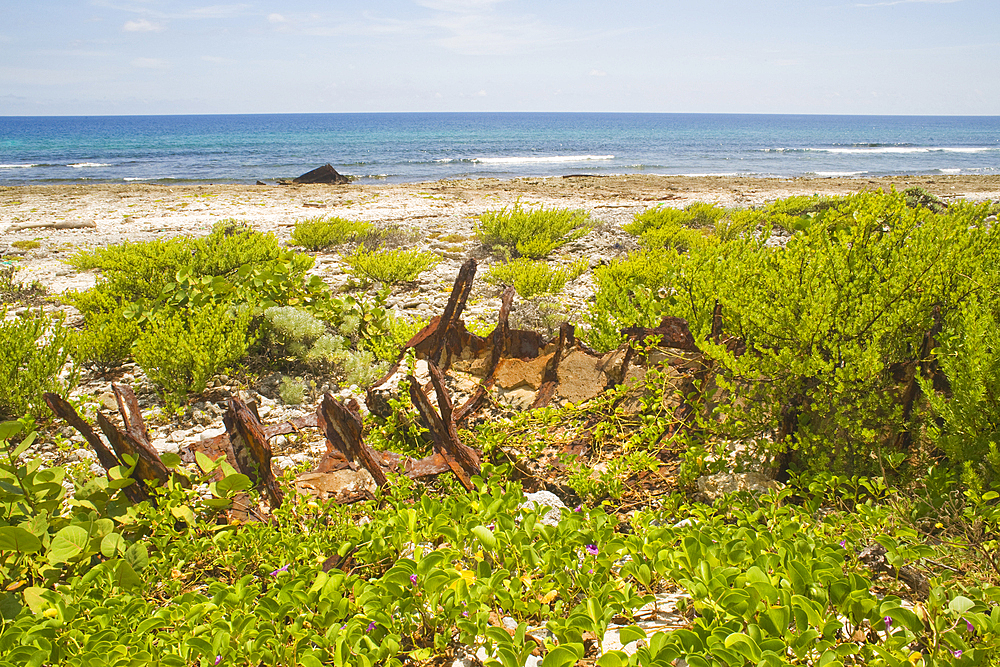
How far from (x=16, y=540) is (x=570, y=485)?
2132mm

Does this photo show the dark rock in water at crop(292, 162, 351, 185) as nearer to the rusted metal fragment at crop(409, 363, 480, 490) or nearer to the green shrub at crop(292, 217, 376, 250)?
the green shrub at crop(292, 217, 376, 250)

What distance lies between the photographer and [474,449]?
308 centimetres

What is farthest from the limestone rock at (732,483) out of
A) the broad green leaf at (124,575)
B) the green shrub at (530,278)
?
the green shrub at (530,278)

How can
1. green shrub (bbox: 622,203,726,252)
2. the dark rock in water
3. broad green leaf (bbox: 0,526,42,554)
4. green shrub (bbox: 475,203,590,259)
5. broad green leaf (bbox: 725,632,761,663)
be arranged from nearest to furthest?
broad green leaf (bbox: 725,632,761,663) → broad green leaf (bbox: 0,526,42,554) → green shrub (bbox: 622,203,726,252) → green shrub (bbox: 475,203,590,259) → the dark rock in water

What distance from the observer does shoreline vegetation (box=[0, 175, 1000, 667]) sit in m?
1.61

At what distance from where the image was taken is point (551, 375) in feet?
12.1

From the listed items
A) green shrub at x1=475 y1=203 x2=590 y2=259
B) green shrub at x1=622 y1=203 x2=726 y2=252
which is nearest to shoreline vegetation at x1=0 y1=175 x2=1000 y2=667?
green shrub at x1=475 y1=203 x2=590 y2=259

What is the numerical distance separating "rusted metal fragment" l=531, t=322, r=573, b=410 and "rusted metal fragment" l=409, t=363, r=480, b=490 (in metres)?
0.74

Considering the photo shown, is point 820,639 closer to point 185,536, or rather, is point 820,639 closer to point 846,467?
point 846,467

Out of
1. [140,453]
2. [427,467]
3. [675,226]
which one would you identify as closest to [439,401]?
[427,467]

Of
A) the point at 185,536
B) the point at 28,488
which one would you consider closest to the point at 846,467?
the point at 185,536

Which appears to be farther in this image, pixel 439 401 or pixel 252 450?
pixel 439 401

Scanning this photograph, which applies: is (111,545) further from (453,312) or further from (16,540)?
(453,312)

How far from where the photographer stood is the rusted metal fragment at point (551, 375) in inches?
138
